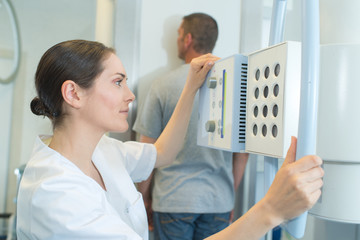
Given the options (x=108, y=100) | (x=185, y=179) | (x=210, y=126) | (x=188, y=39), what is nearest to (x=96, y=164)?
(x=108, y=100)

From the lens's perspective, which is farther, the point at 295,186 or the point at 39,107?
the point at 39,107

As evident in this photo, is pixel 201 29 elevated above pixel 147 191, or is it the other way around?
pixel 201 29

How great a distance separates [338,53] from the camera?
0.69m

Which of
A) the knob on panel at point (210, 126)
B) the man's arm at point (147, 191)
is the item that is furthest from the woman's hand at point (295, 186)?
the man's arm at point (147, 191)

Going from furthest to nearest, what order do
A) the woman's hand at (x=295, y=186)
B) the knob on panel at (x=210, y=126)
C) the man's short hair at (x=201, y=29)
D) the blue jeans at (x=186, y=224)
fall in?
1. the man's short hair at (x=201, y=29)
2. the blue jeans at (x=186, y=224)
3. the knob on panel at (x=210, y=126)
4. the woman's hand at (x=295, y=186)

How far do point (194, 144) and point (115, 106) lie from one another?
2.04 ft

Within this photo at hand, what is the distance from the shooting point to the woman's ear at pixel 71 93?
2.97 feet

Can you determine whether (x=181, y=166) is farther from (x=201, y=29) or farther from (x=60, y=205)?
(x=60, y=205)

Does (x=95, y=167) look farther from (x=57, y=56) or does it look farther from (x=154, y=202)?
(x=154, y=202)

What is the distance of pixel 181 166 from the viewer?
4.95ft

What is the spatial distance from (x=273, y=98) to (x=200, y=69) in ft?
1.36

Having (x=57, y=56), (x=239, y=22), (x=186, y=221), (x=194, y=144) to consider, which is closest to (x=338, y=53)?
(x=57, y=56)

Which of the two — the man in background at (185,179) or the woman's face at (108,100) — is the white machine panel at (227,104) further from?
the man in background at (185,179)

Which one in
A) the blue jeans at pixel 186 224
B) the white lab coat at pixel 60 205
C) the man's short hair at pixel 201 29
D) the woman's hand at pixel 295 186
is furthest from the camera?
the man's short hair at pixel 201 29
